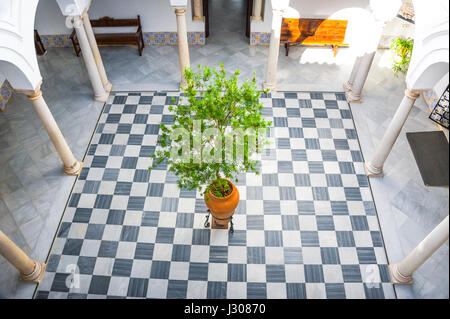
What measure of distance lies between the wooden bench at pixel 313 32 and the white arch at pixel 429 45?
479 cm

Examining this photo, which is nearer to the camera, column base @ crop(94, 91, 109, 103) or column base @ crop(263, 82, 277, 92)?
column base @ crop(94, 91, 109, 103)

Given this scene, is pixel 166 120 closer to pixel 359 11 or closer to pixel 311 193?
pixel 311 193

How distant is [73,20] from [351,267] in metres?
8.09

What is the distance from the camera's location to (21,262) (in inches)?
249

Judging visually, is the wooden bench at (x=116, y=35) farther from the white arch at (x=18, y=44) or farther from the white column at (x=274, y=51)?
the white arch at (x=18, y=44)

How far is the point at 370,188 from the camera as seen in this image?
26.5 feet

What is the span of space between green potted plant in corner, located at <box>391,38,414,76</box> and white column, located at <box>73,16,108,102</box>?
8225mm

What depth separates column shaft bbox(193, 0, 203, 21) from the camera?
11111 millimetres

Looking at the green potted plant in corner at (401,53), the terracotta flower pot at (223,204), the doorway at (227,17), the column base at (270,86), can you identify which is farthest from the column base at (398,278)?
the doorway at (227,17)

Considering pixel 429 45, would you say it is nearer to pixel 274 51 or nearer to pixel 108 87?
pixel 274 51

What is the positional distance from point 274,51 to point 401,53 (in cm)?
394

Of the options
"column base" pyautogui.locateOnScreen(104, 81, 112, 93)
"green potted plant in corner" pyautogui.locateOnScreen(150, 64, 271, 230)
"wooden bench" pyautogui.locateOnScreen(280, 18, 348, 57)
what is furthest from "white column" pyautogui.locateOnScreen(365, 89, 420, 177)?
"column base" pyautogui.locateOnScreen(104, 81, 112, 93)

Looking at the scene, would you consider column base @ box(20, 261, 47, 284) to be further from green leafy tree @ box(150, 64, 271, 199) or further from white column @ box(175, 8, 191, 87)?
white column @ box(175, 8, 191, 87)

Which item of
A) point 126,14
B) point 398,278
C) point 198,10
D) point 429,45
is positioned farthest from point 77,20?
point 398,278
